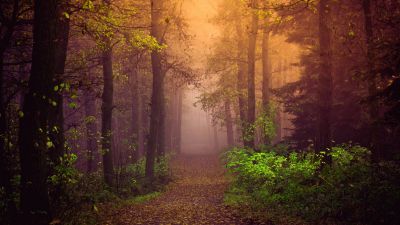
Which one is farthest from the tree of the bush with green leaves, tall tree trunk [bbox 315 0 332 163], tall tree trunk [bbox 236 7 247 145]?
tall tree trunk [bbox 236 7 247 145]

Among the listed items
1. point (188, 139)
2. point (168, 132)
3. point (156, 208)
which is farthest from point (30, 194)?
point (188, 139)

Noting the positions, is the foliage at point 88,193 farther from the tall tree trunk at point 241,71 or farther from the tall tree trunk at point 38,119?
the tall tree trunk at point 241,71

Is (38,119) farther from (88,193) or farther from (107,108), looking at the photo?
(107,108)

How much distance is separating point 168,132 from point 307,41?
29.2 m

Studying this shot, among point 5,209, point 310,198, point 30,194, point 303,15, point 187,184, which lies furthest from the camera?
point 187,184

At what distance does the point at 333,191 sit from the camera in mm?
9141

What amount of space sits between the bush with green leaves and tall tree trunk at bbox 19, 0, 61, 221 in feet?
19.7

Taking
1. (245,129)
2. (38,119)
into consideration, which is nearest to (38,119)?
(38,119)

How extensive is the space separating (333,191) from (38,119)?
7.66m

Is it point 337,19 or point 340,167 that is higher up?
point 337,19

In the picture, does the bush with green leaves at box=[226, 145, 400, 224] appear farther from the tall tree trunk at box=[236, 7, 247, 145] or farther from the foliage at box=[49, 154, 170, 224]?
the tall tree trunk at box=[236, 7, 247, 145]

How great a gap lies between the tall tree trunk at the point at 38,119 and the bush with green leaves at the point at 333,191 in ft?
19.7

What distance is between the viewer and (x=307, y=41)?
59.8 ft

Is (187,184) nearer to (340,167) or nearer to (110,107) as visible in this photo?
(110,107)
